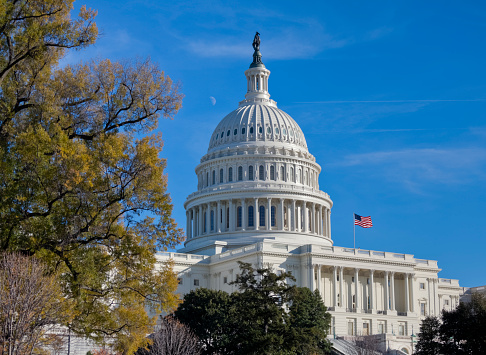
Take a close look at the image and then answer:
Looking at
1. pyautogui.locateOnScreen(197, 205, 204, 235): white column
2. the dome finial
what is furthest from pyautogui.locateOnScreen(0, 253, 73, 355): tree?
the dome finial

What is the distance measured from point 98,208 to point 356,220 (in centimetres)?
9769

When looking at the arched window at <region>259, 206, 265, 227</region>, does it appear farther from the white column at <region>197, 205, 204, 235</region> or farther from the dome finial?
the dome finial

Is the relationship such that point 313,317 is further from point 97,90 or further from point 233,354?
point 97,90

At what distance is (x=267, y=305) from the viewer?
234 ft

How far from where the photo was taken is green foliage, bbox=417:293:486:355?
78.1 metres

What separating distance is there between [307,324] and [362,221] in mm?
40242

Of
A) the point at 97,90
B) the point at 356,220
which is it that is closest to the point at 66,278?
the point at 97,90

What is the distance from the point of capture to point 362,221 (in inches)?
5162

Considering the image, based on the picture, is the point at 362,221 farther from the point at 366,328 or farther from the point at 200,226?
the point at 200,226

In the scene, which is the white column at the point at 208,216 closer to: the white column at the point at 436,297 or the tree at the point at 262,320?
the white column at the point at 436,297

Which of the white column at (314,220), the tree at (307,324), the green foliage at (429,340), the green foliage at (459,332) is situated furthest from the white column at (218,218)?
the green foliage at (429,340)

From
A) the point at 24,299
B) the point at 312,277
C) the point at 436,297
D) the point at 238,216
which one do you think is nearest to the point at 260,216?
the point at 238,216

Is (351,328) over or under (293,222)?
under

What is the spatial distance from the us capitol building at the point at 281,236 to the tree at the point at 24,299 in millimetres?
76510
